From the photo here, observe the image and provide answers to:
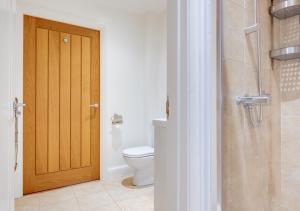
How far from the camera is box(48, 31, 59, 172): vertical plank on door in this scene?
248 cm

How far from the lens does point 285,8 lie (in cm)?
116

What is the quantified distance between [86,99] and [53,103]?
384 millimetres

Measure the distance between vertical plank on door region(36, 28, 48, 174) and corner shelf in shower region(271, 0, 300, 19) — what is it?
2.23 metres

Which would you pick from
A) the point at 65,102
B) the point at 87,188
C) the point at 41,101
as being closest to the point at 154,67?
the point at 65,102

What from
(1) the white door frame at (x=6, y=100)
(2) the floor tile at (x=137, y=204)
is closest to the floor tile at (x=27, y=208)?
(2) the floor tile at (x=137, y=204)

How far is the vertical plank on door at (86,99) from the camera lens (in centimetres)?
269

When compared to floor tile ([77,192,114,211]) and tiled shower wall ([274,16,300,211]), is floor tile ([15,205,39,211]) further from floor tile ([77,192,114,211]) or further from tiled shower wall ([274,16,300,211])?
tiled shower wall ([274,16,300,211])

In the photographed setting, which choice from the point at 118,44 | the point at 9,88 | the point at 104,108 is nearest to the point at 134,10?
the point at 118,44

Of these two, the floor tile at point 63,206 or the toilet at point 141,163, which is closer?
the floor tile at point 63,206

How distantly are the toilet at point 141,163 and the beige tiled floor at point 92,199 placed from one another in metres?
0.12

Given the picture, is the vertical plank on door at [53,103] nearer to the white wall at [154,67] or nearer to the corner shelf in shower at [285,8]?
the white wall at [154,67]

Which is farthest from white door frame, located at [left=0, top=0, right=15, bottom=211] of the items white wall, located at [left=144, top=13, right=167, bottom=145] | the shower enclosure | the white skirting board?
white wall, located at [left=144, top=13, right=167, bottom=145]

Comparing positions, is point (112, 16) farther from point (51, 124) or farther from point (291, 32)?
point (291, 32)

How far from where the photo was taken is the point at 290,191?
125 cm
